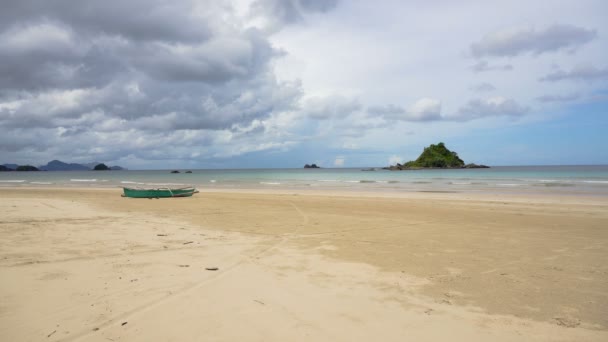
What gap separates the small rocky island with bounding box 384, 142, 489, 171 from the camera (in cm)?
13088

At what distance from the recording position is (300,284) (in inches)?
209

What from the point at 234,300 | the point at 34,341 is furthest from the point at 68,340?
the point at 234,300

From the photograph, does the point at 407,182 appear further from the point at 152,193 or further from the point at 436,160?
the point at 436,160

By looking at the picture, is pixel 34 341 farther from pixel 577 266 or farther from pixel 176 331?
pixel 577 266

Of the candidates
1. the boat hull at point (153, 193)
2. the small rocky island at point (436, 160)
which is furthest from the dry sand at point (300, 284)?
the small rocky island at point (436, 160)

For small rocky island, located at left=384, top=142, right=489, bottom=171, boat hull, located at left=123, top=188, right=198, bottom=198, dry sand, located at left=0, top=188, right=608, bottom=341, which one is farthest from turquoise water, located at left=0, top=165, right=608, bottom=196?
small rocky island, located at left=384, top=142, right=489, bottom=171

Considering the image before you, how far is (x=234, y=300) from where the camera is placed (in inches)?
181

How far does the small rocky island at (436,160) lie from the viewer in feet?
429

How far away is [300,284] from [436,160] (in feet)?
446

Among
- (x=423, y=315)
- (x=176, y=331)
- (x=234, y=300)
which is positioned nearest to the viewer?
(x=176, y=331)

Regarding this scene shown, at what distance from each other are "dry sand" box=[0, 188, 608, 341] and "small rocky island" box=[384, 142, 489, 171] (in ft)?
421

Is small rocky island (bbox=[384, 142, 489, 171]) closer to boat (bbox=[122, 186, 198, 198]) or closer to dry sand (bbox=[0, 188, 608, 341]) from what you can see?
boat (bbox=[122, 186, 198, 198])

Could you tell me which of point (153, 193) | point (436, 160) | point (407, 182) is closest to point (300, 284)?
point (153, 193)

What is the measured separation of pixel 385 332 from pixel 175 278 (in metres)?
3.42
